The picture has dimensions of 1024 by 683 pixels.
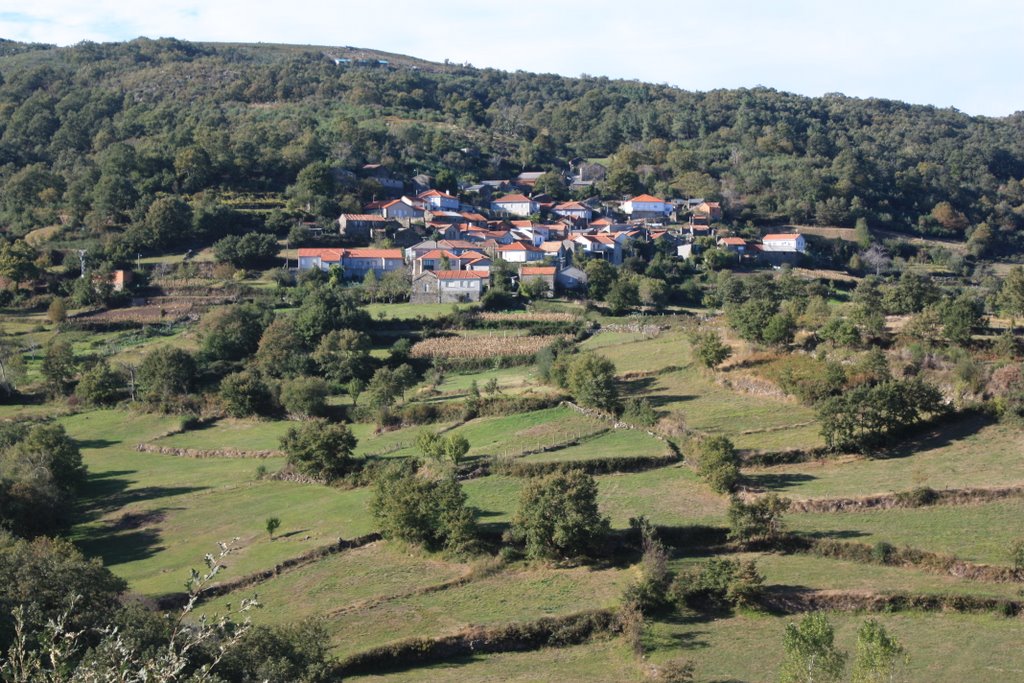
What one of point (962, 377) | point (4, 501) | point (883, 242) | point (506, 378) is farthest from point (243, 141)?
point (962, 377)

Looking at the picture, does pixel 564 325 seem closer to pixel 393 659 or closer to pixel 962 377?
pixel 962 377

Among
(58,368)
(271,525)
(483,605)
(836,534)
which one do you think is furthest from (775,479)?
(58,368)

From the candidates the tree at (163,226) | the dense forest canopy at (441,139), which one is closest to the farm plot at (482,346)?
the tree at (163,226)

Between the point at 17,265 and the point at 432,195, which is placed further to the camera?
the point at 432,195

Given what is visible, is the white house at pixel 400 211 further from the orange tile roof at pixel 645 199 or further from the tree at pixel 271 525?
the tree at pixel 271 525

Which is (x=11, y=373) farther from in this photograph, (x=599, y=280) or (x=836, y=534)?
(x=836, y=534)

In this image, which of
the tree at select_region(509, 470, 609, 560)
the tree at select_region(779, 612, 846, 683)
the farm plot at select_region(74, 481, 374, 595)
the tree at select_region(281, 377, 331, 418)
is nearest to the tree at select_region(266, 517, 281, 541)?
the farm plot at select_region(74, 481, 374, 595)

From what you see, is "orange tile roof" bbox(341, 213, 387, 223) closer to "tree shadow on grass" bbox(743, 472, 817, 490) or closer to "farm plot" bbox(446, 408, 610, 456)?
"farm plot" bbox(446, 408, 610, 456)
